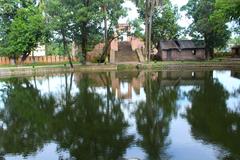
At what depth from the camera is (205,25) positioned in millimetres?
62031

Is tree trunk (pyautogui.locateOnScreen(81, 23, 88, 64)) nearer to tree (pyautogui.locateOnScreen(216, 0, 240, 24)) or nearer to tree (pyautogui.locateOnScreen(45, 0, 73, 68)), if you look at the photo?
tree (pyautogui.locateOnScreen(45, 0, 73, 68))

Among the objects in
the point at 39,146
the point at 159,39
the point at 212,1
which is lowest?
the point at 39,146

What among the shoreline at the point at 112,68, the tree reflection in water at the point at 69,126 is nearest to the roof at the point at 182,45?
the shoreline at the point at 112,68

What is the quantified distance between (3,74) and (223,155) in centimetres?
4105

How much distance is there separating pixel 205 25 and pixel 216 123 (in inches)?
1957

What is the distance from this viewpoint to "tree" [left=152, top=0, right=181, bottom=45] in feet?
221

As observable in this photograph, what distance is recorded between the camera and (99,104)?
19719 mm

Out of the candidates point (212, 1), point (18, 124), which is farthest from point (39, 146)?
point (212, 1)

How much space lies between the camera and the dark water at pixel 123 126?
10.9 meters

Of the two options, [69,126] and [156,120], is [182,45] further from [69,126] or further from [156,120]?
[69,126]

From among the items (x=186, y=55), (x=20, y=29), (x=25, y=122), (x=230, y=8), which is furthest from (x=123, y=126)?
(x=186, y=55)

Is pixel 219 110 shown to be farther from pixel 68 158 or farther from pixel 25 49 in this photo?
pixel 25 49

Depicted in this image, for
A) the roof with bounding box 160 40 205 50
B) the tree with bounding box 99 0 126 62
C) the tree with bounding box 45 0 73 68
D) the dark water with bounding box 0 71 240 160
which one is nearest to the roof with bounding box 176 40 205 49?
the roof with bounding box 160 40 205 50

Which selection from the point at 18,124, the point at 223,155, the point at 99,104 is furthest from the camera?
the point at 99,104
